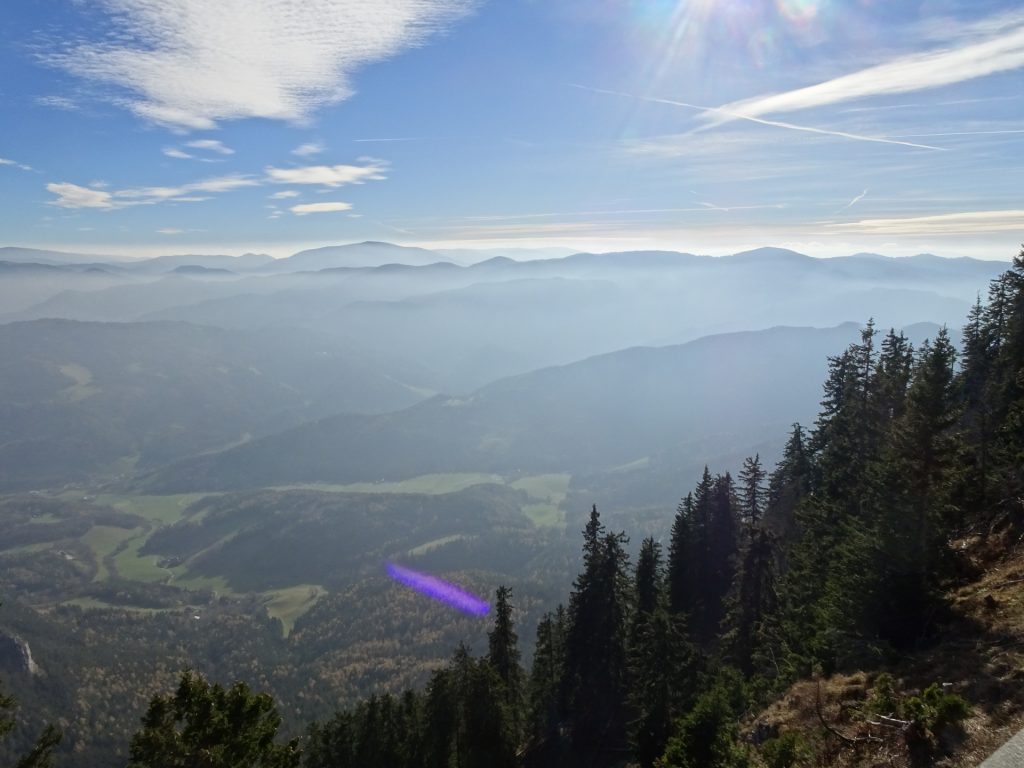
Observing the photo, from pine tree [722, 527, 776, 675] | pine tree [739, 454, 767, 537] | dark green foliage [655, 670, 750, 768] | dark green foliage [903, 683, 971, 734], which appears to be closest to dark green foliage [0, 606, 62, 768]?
dark green foliage [655, 670, 750, 768]

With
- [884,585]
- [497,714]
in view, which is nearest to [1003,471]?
[884,585]

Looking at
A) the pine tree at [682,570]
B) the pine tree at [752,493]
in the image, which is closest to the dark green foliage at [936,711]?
the pine tree at [752,493]

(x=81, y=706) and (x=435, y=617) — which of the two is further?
(x=435, y=617)

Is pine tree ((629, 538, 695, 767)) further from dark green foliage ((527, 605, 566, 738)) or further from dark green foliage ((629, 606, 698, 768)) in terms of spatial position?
dark green foliage ((527, 605, 566, 738))

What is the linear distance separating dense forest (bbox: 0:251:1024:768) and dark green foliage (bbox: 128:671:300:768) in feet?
0.19

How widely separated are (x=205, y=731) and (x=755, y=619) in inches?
1093

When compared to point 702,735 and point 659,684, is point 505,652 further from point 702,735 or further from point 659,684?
point 702,735

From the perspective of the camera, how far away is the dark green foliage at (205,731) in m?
18.5

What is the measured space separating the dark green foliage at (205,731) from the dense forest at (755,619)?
6cm

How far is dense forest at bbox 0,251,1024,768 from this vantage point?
62.5 feet

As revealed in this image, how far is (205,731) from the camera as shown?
19.3m

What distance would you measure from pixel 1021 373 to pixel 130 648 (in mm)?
223622

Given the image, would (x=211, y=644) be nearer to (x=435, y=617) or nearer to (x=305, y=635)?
(x=305, y=635)

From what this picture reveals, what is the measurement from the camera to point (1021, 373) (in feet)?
95.2
